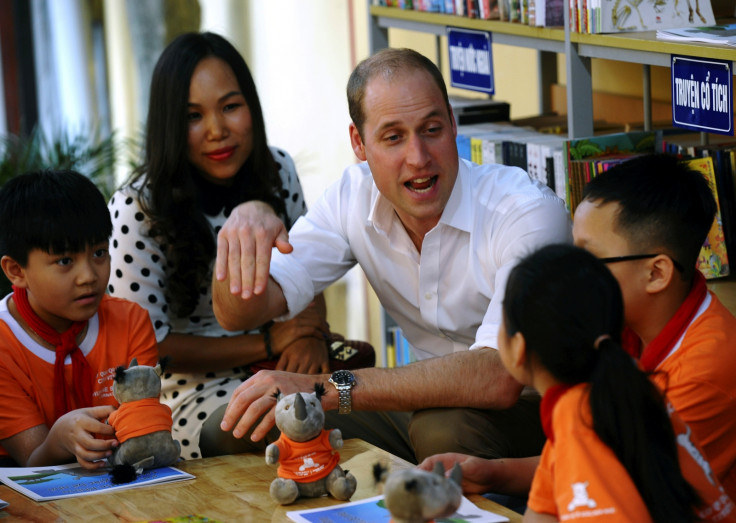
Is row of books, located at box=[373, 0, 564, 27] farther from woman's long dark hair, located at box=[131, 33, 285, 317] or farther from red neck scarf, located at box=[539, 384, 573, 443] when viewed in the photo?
red neck scarf, located at box=[539, 384, 573, 443]

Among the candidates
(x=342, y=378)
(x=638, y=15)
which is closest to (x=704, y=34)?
(x=638, y=15)

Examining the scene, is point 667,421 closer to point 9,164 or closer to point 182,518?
point 182,518

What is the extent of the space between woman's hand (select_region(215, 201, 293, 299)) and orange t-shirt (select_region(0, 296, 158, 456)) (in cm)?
26

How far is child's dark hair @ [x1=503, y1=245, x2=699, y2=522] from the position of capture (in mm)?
1293

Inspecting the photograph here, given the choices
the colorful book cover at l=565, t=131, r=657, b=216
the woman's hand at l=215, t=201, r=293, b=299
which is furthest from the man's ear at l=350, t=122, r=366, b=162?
the colorful book cover at l=565, t=131, r=657, b=216

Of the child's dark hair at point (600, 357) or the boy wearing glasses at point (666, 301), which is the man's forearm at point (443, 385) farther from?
the child's dark hair at point (600, 357)

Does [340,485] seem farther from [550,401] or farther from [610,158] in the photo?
[610,158]

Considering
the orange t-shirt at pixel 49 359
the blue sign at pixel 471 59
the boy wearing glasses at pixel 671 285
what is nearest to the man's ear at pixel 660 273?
the boy wearing glasses at pixel 671 285

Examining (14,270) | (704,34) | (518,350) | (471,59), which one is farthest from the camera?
(471,59)

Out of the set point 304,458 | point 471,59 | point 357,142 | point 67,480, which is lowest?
point 67,480

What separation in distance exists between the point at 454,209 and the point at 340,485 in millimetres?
853

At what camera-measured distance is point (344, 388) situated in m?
2.06

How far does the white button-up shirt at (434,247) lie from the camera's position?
2309 millimetres

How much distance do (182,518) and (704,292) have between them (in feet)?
3.25
